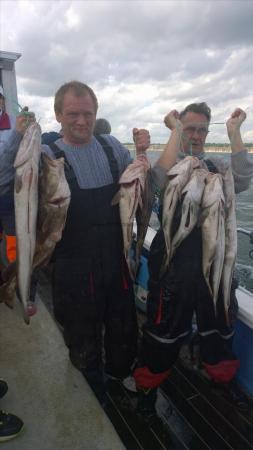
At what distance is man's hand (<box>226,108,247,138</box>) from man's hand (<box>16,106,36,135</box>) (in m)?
1.66

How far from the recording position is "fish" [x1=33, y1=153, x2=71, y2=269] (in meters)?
2.39

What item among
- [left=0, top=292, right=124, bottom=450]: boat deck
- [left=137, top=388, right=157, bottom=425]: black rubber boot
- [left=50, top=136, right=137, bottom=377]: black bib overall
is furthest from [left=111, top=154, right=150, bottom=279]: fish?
[left=0, top=292, right=124, bottom=450]: boat deck

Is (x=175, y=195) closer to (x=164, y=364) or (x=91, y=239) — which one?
(x=91, y=239)

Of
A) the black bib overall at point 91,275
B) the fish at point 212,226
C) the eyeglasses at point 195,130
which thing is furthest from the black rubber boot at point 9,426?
the eyeglasses at point 195,130

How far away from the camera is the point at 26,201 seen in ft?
7.54

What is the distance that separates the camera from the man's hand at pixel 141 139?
2846mm

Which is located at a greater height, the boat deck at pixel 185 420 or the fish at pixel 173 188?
the fish at pixel 173 188

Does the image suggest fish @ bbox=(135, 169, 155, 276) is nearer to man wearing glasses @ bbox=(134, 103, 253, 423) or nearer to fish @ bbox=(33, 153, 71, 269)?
man wearing glasses @ bbox=(134, 103, 253, 423)

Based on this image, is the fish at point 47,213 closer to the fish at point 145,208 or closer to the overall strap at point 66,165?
the overall strap at point 66,165

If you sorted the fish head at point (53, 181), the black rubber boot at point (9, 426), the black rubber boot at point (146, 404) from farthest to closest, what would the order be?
1. the black rubber boot at point (146, 404)
2. the black rubber boot at point (9, 426)
3. the fish head at point (53, 181)

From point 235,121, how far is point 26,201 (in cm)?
189

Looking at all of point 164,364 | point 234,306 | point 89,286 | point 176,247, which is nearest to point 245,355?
point 234,306

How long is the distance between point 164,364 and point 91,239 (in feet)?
4.23

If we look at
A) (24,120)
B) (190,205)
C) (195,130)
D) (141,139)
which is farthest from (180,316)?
(24,120)
